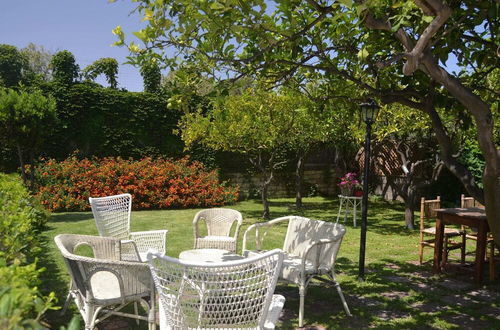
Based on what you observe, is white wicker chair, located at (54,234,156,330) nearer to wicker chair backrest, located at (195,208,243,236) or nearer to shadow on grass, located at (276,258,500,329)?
shadow on grass, located at (276,258,500,329)

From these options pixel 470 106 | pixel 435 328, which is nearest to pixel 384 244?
pixel 435 328

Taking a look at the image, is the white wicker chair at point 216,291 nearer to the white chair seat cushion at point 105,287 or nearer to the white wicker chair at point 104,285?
the white wicker chair at point 104,285

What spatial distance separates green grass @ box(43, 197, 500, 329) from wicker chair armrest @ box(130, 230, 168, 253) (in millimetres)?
978

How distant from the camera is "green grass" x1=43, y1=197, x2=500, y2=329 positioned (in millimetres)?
4113

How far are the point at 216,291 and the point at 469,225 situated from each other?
4403 millimetres

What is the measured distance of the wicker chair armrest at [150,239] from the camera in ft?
16.1

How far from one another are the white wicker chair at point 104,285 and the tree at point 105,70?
23.3m

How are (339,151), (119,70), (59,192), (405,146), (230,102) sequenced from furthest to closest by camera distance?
(119,70), (339,151), (405,146), (59,192), (230,102)

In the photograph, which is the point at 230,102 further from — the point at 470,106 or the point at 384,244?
the point at 470,106

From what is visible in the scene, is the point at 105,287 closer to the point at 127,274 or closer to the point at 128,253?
the point at 127,274

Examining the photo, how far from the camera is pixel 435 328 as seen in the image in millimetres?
3951

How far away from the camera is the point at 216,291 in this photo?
8.22ft

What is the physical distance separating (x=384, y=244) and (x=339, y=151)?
7.38 m

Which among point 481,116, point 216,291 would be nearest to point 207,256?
point 216,291
